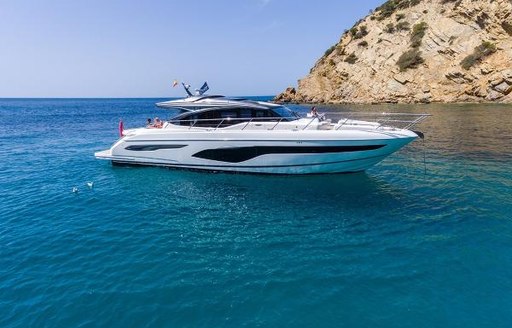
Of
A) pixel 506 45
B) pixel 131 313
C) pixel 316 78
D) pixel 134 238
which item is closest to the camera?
pixel 131 313

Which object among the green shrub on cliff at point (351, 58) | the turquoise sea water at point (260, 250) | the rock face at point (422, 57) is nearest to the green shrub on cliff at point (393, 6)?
the rock face at point (422, 57)

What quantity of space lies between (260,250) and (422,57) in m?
62.1

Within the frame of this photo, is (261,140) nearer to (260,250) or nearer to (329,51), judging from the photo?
(260,250)

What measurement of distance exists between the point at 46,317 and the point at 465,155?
19956mm

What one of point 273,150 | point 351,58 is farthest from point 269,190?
point 351,58

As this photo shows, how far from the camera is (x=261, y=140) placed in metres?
15.0

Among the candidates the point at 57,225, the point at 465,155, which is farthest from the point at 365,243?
the point at 465,155

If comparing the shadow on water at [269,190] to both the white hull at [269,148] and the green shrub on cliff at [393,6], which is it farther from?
the green shrub on cliff at [393,6]

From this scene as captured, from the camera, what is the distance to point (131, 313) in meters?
6.48

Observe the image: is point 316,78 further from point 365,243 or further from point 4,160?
point 365,243

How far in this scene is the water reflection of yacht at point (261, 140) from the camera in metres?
14.3

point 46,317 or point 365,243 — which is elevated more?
point 365,243

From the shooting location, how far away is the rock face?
2074 inches

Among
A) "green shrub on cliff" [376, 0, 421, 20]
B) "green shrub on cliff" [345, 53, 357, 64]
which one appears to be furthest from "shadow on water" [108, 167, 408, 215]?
"green shrub on cliff" [376, 0, 421, 20]
